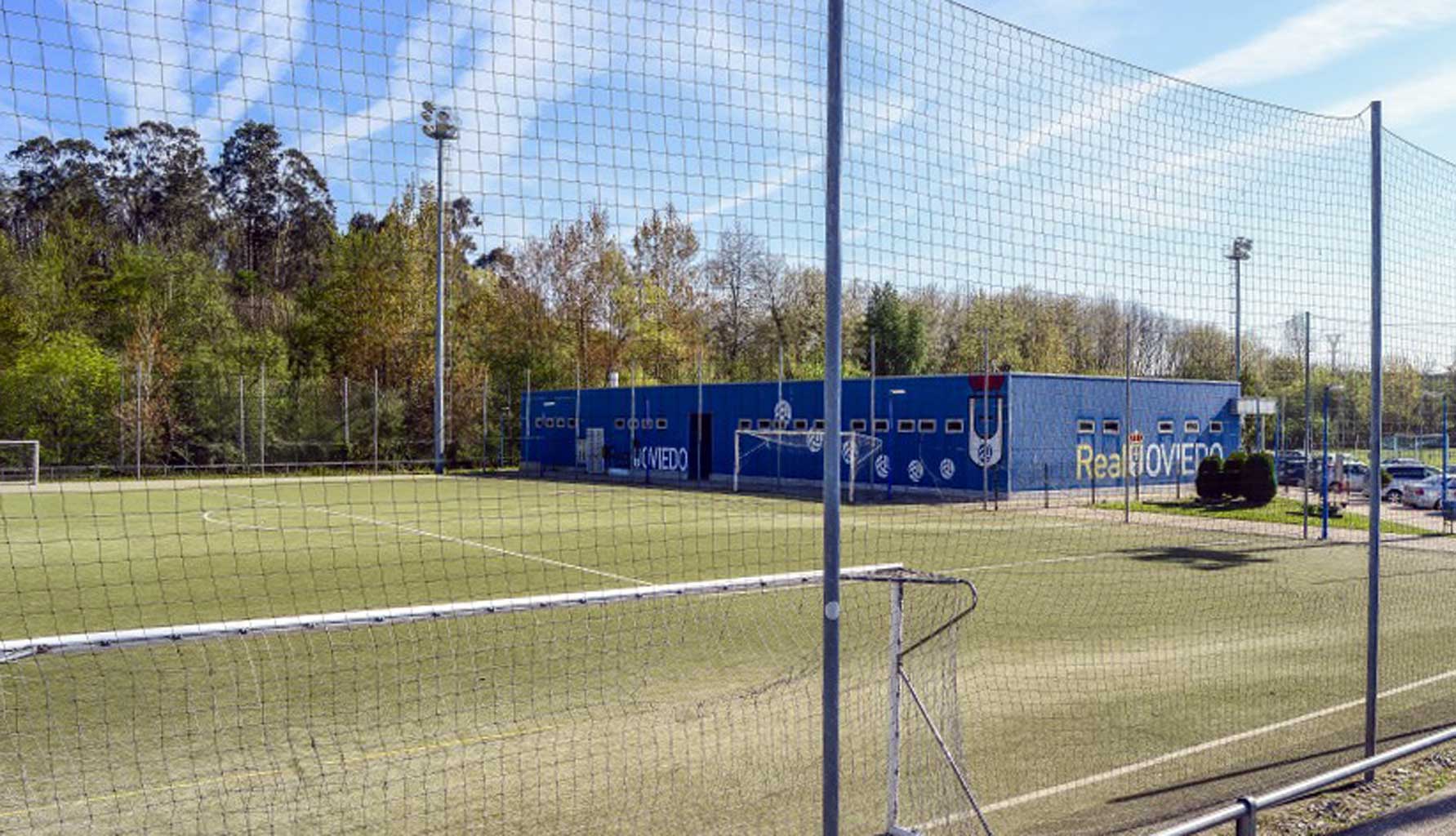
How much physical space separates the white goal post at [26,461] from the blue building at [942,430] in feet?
52.3

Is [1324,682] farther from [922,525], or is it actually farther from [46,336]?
[46,336]

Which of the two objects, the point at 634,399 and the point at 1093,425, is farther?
the point at 634,399

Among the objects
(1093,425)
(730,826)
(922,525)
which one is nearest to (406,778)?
(730,826)

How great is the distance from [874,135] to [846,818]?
10.8 feet

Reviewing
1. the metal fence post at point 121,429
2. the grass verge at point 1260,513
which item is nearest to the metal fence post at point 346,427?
the metal fence post at point 121,429

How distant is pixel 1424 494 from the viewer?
27859 millimetres

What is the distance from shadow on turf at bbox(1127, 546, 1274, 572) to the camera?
1515cm

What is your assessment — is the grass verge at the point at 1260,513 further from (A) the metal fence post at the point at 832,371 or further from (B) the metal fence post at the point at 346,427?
(B) the metal fence post at the point at 346,427

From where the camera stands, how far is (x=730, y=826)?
509 centimetres

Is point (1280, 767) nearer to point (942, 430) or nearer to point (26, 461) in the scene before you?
point (942, 430)

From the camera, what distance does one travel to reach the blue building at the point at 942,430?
91.2 ft

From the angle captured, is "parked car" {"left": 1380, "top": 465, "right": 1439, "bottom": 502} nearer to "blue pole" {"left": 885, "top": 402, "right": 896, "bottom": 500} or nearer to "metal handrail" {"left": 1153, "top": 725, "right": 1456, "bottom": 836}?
"blue pole" {"left": 885, "top": 402, "right": 896, "bottom": 500}

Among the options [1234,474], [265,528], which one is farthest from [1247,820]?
[1234,474]

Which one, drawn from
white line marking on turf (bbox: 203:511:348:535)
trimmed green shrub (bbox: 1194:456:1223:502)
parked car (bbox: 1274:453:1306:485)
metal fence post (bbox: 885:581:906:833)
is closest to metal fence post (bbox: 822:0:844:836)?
metal fence post (bbox: 885:581:906:833)
